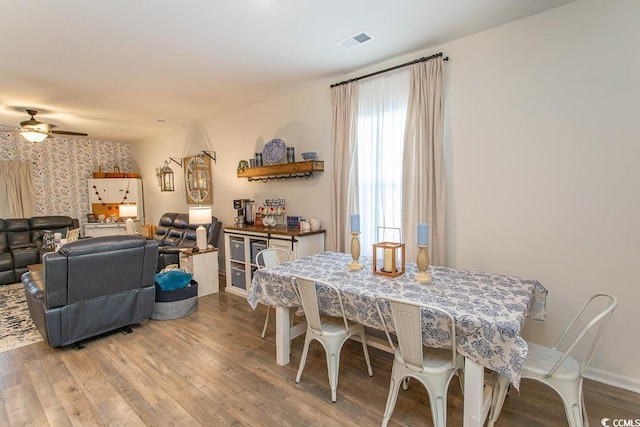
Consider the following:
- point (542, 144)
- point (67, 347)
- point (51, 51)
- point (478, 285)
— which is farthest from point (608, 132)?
point (67, 347)

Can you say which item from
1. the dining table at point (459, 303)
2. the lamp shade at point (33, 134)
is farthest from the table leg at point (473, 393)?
the lamp shade at point (33, 134)

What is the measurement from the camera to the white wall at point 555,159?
219 centimetres

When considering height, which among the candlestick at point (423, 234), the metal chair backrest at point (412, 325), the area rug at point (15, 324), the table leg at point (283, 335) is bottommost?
the area rug at point (15, 324)

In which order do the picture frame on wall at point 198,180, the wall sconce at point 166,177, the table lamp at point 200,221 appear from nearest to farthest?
the table lamp at point 200,221
the picture frame on wall at point 198,180
the wall sconce at point 166,177

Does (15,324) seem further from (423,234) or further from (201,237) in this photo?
(423,234)

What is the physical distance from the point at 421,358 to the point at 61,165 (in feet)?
27.6

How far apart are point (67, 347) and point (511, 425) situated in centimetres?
Answer: 372

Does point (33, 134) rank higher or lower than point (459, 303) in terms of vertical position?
higher

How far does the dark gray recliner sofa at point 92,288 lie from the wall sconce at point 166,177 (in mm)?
3546

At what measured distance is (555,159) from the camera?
2412mm

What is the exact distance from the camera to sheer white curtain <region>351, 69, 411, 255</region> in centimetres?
319

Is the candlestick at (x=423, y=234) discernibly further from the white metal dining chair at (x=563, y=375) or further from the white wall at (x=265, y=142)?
the white wall at (x=265, y=142)

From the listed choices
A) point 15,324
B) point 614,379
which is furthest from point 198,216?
point 614,379

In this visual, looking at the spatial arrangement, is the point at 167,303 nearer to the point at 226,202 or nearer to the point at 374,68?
the point at 226,202
